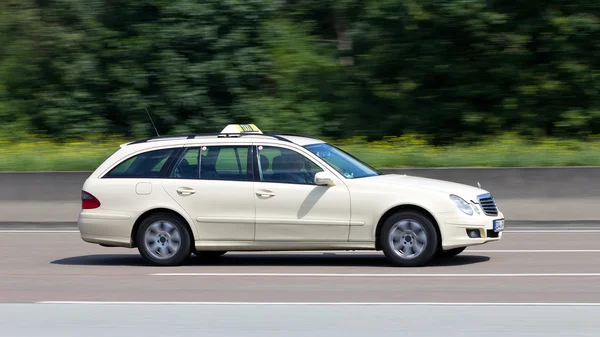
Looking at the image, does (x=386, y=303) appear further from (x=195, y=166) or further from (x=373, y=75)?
(x=373, y=75)

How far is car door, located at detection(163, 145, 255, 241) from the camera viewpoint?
1129 centimetres

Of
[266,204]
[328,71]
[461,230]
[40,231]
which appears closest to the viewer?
[461,230]

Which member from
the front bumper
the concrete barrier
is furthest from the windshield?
the concrete barrier

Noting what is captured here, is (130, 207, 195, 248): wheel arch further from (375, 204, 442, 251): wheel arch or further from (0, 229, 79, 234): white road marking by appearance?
(0, 229, 79, 234): white road marking

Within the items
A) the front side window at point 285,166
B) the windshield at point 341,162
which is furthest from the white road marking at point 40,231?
the windshield at point 341,162

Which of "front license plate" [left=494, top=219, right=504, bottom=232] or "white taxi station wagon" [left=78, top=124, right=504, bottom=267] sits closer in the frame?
"white taxi station wagon" [left=78, top=124, right=504, bottom=267]

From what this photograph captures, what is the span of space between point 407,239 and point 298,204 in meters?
1.30

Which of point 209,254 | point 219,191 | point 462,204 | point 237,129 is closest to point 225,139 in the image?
point 237,129

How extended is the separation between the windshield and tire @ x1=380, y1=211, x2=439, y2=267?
0.80 meters

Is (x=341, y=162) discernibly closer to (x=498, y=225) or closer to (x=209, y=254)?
(x=498, y=225)

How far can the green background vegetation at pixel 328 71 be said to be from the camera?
26.1 metres

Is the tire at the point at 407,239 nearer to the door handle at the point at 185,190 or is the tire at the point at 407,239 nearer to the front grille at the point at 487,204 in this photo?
the front grille at the point at 487,204

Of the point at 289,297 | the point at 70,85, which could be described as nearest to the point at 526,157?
the point at 289,297

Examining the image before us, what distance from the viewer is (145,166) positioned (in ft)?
38.6
